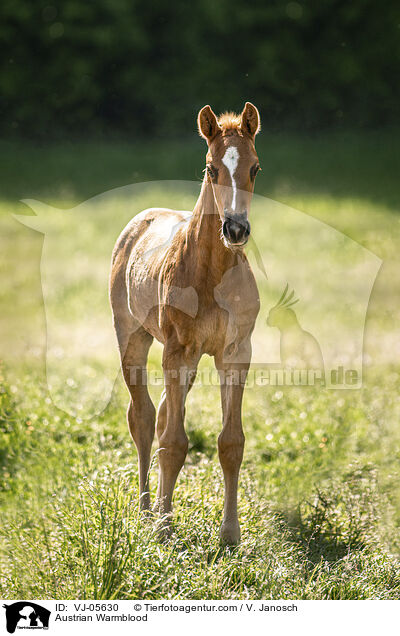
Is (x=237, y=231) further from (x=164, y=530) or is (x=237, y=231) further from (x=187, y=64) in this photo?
(x=187, y=64)

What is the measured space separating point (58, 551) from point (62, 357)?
5.28m

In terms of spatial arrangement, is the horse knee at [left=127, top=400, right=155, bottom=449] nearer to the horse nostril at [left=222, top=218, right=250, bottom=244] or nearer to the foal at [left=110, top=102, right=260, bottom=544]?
the foal at [left=110, top=102, right=260, bottom=544]

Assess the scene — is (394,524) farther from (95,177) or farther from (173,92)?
(95,177)

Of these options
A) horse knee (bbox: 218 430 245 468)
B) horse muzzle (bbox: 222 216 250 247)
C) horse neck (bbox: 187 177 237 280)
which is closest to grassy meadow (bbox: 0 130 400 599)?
horse knee (bbox: 218 430 245 468)

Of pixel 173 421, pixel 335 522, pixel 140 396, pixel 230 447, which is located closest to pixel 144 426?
pixel 140 396

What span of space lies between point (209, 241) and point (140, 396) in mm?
1379

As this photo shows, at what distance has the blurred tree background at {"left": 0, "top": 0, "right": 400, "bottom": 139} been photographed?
27.5 ft

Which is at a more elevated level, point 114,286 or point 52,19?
point 52,19

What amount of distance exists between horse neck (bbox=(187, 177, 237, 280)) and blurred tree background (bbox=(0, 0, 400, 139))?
10.9ft

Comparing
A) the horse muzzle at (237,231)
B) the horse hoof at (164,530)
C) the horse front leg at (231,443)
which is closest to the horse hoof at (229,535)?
the horse front leg at (231,443)

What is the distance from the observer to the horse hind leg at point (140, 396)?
532 centimetres

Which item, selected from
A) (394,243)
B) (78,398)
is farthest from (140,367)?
(394,243)

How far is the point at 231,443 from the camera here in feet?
15.5
